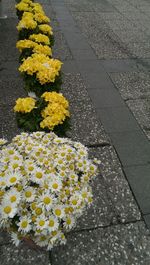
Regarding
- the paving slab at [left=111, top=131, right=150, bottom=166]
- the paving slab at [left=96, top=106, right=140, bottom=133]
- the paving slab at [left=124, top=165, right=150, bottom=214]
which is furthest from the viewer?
the paving slab at [left=96, top=106, right=140, bottom=133]

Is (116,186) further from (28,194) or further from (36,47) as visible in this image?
(36,47)

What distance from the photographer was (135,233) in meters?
3.63

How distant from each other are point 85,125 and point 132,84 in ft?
6.90

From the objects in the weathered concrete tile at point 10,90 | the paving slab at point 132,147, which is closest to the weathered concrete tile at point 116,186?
the paving slab at point 132,147

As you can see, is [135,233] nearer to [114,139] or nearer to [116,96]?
[114,139]

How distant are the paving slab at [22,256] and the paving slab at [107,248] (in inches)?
5.9

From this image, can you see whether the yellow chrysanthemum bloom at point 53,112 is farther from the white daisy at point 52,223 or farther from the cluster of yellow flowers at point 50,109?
the white daisy at point 52,223

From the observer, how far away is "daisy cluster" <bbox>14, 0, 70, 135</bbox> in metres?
3.79

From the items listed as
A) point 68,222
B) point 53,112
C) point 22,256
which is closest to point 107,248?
point 22,256

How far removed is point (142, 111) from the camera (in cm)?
595

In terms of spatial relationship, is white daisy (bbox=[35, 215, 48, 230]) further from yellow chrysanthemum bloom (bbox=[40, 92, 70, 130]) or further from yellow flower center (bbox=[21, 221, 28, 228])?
yellow chrysanthemum bloom (bbox=[40, 92, 70, 130])

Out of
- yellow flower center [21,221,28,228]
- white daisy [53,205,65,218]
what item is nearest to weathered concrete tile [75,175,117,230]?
white daisy [53,205,65,218]

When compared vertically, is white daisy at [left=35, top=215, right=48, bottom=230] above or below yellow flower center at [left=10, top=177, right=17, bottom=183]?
below

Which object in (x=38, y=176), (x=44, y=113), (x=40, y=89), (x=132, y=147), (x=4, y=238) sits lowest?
(x=132, y=147)
